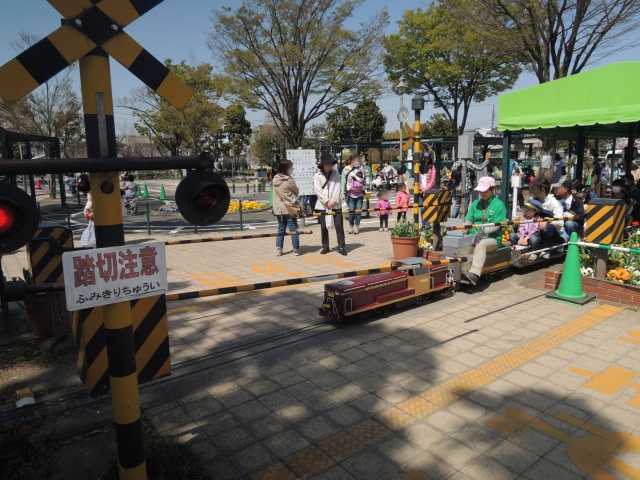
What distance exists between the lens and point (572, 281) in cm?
618

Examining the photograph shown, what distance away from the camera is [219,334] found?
5.33 metres

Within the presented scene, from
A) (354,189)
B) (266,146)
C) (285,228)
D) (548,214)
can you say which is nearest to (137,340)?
(285,228)

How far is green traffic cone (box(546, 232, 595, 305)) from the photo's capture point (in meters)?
6.13

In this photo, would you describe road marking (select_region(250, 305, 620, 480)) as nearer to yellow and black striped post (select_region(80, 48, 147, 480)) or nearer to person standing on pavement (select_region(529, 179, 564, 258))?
yellow and black striped post (select_region(80, 48, 147, 480))

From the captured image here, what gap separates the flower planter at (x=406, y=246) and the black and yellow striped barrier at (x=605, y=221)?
8.61 feet

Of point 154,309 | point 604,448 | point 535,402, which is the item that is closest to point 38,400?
point 154,309

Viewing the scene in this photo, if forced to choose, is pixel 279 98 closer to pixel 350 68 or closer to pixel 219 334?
pixel 350 68

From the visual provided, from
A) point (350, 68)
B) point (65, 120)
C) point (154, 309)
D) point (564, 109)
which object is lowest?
point (154, 309)

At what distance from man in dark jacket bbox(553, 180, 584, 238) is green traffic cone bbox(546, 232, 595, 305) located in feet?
5.97

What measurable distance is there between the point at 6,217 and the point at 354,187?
33.3 feet

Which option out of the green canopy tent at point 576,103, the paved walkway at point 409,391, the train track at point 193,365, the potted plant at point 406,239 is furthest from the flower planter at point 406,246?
the green canopy tent at point 576,103

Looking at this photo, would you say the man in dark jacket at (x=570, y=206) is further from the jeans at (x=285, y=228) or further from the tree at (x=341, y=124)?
the tree at (x=341, y=124)

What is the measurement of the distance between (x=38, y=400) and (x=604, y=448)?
443cm

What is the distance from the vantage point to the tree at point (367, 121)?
147 ft
